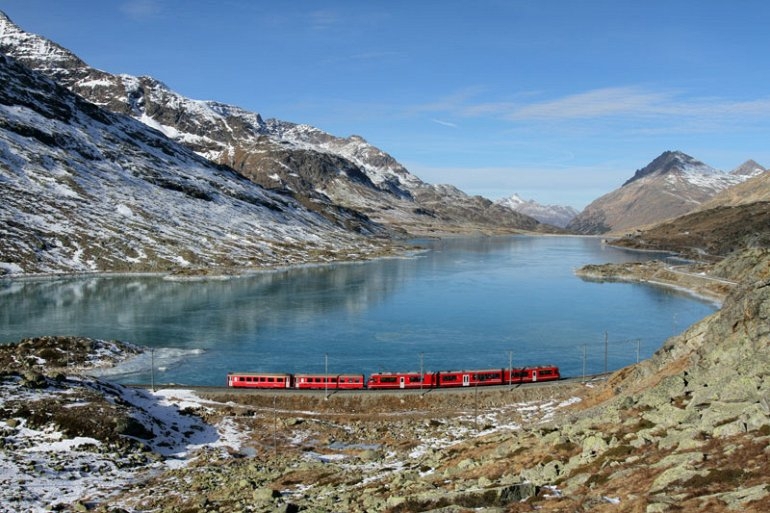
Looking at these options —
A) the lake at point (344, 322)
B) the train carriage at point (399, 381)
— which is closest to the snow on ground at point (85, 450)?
the lake at point (344, 322)

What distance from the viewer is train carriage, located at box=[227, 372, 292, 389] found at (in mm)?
76688

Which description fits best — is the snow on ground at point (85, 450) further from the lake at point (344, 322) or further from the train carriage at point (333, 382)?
the lake at point (344, 322)

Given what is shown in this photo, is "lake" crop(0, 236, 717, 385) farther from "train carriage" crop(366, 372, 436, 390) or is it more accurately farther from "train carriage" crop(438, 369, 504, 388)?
"train carriage" crop(366, 372, 436, 390)

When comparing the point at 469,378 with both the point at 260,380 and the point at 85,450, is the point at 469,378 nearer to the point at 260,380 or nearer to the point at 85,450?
the point at 260,380

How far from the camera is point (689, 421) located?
32844mm

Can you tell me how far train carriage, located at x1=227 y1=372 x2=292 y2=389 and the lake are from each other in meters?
8.74

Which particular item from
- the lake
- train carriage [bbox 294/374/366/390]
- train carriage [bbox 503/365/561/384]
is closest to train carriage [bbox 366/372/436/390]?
train carriage [bbox 294/374/366/390]

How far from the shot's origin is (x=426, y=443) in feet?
191

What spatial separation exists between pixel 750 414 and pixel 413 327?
9391cm

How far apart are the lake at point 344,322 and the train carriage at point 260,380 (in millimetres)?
8741

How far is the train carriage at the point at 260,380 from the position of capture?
252ft

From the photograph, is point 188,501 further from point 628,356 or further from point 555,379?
point 628,356

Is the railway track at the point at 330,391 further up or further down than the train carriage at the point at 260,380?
further down

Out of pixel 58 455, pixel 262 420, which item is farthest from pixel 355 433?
pixel 58 455
